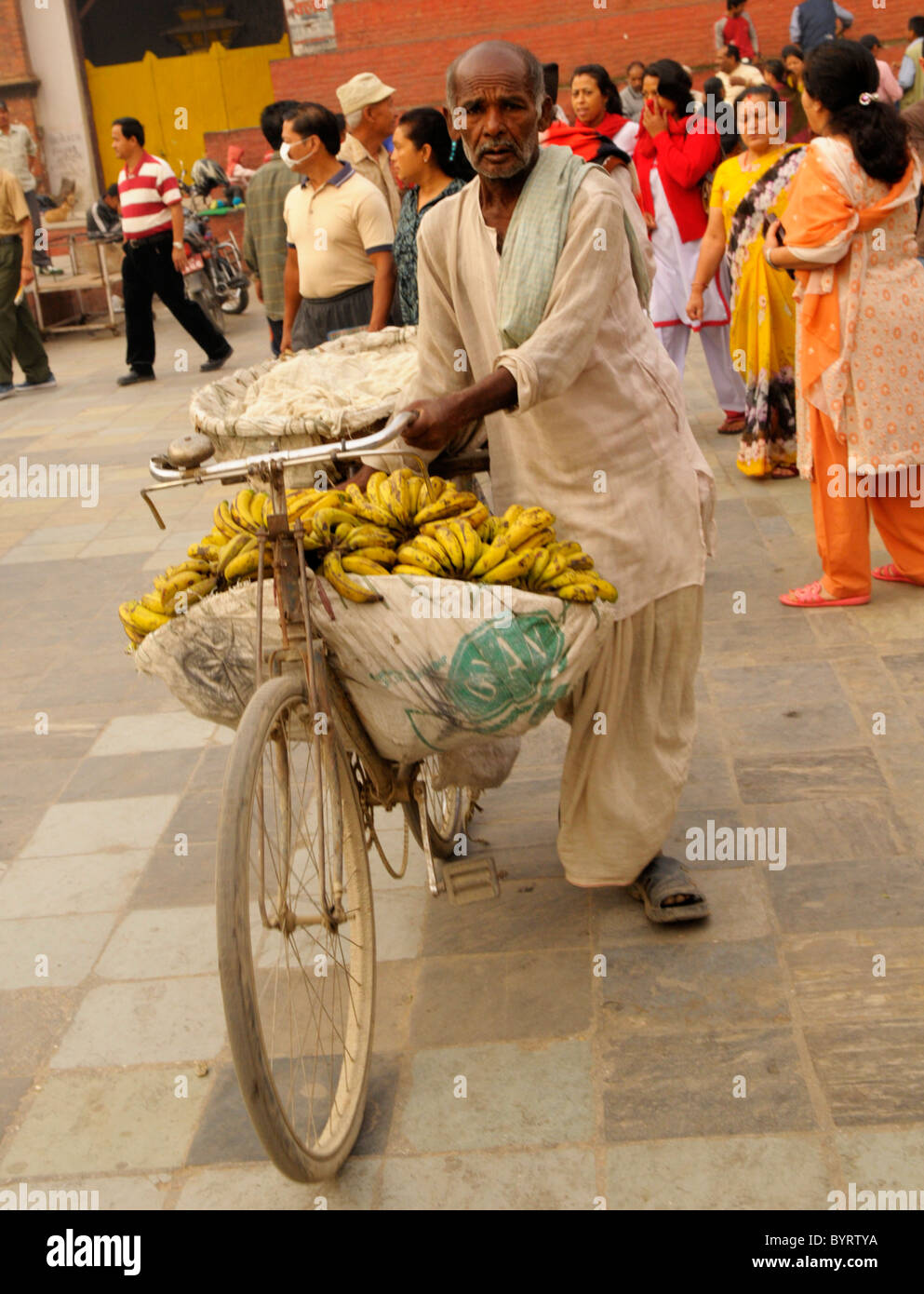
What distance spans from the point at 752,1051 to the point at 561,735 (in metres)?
1.78

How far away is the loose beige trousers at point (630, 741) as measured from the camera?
315cm

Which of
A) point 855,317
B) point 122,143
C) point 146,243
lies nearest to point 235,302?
point 146,243

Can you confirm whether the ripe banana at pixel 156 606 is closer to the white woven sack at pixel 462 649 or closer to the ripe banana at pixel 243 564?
the ripe banana at pixel 243 564

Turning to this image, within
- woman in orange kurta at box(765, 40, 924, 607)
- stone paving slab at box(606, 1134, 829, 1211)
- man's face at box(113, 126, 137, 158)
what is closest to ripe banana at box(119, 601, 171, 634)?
stone paving slab at box(606, 1134, 829, 1211)

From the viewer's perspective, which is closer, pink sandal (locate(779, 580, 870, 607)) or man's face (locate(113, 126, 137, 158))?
pink sandal (locate(779, 580, 870, 607))

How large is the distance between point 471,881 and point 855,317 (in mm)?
2721

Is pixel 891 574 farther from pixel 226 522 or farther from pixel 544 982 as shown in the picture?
pixel 226 522

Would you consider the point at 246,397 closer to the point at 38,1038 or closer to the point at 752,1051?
the point at 38,1038

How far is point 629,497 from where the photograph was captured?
119 inches

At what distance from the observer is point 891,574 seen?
549 centimetres

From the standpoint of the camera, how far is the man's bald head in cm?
263

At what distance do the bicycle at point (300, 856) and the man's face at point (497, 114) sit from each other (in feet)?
1.99

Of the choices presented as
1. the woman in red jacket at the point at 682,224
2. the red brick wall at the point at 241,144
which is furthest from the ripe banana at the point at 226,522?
the red brick wall at the point at 241,144

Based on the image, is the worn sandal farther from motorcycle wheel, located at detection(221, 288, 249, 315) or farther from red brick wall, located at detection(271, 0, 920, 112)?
red brick wall, located at detection(271, 0, 920, 112)
